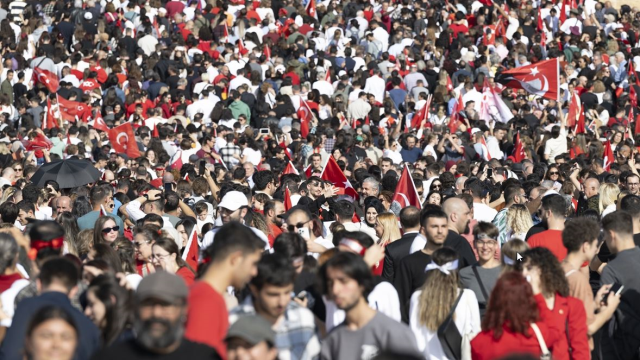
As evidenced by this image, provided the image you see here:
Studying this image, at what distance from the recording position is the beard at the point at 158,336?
5324 mm

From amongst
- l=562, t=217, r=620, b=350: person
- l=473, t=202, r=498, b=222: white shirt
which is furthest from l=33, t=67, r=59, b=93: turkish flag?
l=562, t=217, r=620, b=350: person

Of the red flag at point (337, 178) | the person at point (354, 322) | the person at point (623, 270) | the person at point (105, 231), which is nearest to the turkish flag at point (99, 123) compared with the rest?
the red flag at point (337, 178)

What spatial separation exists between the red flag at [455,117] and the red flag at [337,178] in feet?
20.8

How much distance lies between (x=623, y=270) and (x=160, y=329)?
13.8 ft

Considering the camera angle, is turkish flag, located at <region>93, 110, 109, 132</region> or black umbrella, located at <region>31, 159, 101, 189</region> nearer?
black umbrella, located at <region>31, 159, 101, 189</region>

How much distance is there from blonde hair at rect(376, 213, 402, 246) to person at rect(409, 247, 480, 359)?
2574mm

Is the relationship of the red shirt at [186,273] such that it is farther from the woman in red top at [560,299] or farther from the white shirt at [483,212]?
the white shirt at [483,212]

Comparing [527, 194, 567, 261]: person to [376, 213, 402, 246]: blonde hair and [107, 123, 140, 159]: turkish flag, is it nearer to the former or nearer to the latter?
[376, 213, 402, 246]: blonde hair

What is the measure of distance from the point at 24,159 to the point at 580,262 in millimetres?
10733

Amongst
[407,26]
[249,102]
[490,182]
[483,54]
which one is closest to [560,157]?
[490,182]

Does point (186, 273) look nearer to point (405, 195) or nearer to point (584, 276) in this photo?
point (584, 276)

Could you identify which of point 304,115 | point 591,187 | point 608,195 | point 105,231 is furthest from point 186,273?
point 304,115

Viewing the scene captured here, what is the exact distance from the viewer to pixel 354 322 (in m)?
6.19

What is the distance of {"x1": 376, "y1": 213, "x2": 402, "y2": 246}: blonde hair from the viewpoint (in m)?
10.2
